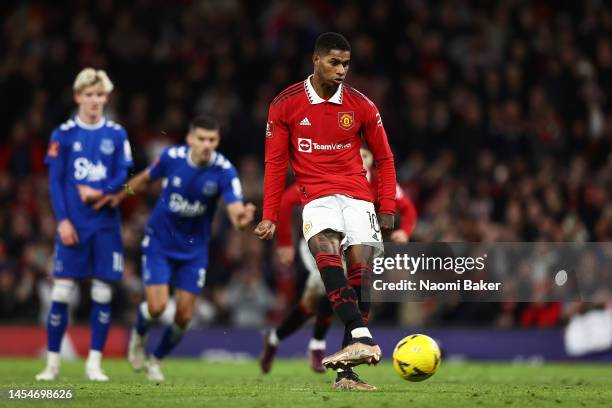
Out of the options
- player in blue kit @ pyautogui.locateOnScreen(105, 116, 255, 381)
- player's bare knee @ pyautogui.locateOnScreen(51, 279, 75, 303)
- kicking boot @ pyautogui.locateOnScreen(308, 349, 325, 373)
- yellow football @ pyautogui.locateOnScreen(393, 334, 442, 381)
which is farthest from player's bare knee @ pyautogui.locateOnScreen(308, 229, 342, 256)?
kicking boot @ pyautogui.locateOnScreen(308, 349, 325, 373)

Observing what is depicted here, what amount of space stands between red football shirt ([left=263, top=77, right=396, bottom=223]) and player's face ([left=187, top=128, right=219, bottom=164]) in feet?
7.91

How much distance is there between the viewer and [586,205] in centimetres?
1739

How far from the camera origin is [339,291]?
8219mm

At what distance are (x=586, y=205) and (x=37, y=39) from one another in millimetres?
10101

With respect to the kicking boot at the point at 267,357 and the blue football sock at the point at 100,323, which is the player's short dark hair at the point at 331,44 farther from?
the kicking boot at the point at 267,357

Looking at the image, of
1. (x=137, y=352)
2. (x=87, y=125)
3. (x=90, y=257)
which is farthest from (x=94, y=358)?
(x=87, y=125)

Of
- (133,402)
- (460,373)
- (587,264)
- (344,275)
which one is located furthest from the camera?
(460,373)

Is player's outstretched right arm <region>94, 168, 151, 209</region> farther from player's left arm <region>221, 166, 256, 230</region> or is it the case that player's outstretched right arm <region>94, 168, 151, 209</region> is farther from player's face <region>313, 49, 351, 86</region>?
player's face <region>313, 49, 351, 86</region>

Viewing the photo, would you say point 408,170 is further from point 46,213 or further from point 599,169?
point 46,213

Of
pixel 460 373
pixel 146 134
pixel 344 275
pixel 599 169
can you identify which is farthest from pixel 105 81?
pixel 599 169

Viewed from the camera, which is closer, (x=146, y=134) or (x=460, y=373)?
(x=460, y=373)

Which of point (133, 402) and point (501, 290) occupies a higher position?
point (501, 290)

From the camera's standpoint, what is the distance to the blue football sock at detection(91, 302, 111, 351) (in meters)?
11.0

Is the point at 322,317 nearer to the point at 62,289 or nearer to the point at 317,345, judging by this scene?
the point at 317,345
